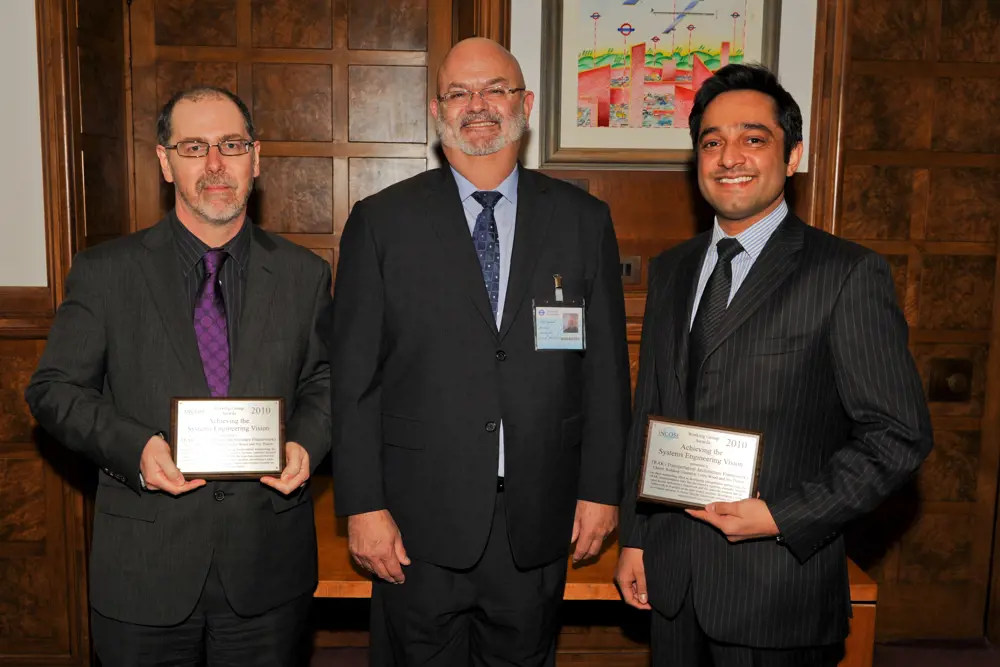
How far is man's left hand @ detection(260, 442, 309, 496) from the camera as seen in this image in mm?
1906

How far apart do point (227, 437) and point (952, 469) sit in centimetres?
286

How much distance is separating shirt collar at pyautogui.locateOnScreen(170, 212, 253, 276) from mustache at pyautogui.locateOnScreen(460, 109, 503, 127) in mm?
580

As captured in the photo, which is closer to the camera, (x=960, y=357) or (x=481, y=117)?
(x=481, y=117)

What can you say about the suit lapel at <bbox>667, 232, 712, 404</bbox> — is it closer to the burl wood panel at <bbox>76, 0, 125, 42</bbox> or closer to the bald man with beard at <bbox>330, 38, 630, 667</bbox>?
the bald man with beard at <bbox>330, 38, 630, 667</bbox>

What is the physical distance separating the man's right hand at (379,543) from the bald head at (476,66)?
40.8 inches

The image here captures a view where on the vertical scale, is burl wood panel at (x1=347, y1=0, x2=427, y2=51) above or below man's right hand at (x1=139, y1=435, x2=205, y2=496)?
above

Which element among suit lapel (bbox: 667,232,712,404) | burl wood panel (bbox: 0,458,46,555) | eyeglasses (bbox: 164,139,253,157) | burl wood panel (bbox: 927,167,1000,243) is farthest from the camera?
burl wood panel (bbox: 927,167,1000,243)

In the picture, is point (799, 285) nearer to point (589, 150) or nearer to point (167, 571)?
point (167, 571)

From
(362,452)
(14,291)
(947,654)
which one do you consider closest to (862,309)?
(362,452)

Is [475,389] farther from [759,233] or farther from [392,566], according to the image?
[759,233]

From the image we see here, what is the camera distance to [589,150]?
127 inches

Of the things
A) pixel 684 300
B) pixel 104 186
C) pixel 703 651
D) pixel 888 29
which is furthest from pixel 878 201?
pixel 104 186

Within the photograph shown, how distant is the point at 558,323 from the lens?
77.8 inches

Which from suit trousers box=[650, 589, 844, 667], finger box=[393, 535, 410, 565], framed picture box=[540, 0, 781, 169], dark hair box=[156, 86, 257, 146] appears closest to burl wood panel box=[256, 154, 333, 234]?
framed picture box=[540, 0, 781, 169]
